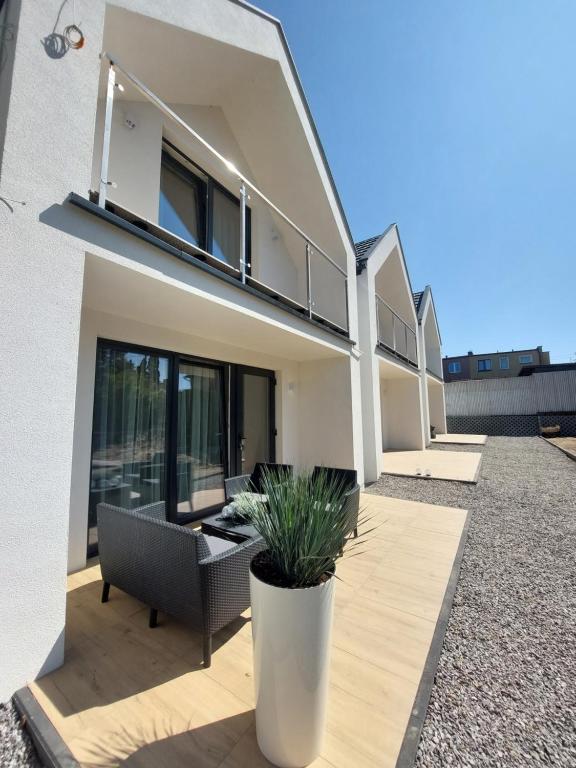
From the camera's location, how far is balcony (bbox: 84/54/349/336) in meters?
3.14

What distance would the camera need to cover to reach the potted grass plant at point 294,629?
59.1 inches

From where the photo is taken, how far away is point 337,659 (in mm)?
2363

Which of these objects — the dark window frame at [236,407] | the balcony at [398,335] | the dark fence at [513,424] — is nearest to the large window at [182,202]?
the dark window frame at [236,407]

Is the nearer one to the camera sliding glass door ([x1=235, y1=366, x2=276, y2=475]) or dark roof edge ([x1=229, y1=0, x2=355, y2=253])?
dark roof edge ([x1=229, y1=0, x2=355, y2=253])

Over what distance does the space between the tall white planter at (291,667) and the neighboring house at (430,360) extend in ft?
46.0

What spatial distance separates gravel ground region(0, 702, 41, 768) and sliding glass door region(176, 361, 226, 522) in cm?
295

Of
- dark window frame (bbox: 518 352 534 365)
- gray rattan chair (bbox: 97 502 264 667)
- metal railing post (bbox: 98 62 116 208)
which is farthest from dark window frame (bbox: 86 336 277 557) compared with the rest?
dark window frame (bbox: 518 352 534 365)

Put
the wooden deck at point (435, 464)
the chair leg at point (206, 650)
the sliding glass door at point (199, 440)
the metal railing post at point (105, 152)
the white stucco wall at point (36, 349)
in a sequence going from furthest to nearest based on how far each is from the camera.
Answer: the wooden deck at point (435, 464) → the sliding glass door at point (199, 440) → the metal railing post at point (105, 152) → the chair leg at point (206, 650) → the white stucco wall at point (36, 349)

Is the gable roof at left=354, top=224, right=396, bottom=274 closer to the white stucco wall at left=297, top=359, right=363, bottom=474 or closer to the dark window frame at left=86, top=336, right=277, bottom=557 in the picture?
the white stucco wall at left=297, top=359, right=363, bottom=474

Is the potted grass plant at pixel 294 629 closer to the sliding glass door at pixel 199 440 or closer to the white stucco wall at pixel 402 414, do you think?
the sliding glass door at pixel 199 440

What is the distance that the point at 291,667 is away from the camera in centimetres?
150

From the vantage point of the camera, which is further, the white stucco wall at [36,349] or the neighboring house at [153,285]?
the neighboring house at [153,285]

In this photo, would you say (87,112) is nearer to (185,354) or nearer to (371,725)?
(185,354)

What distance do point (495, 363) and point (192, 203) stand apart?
3879cm
